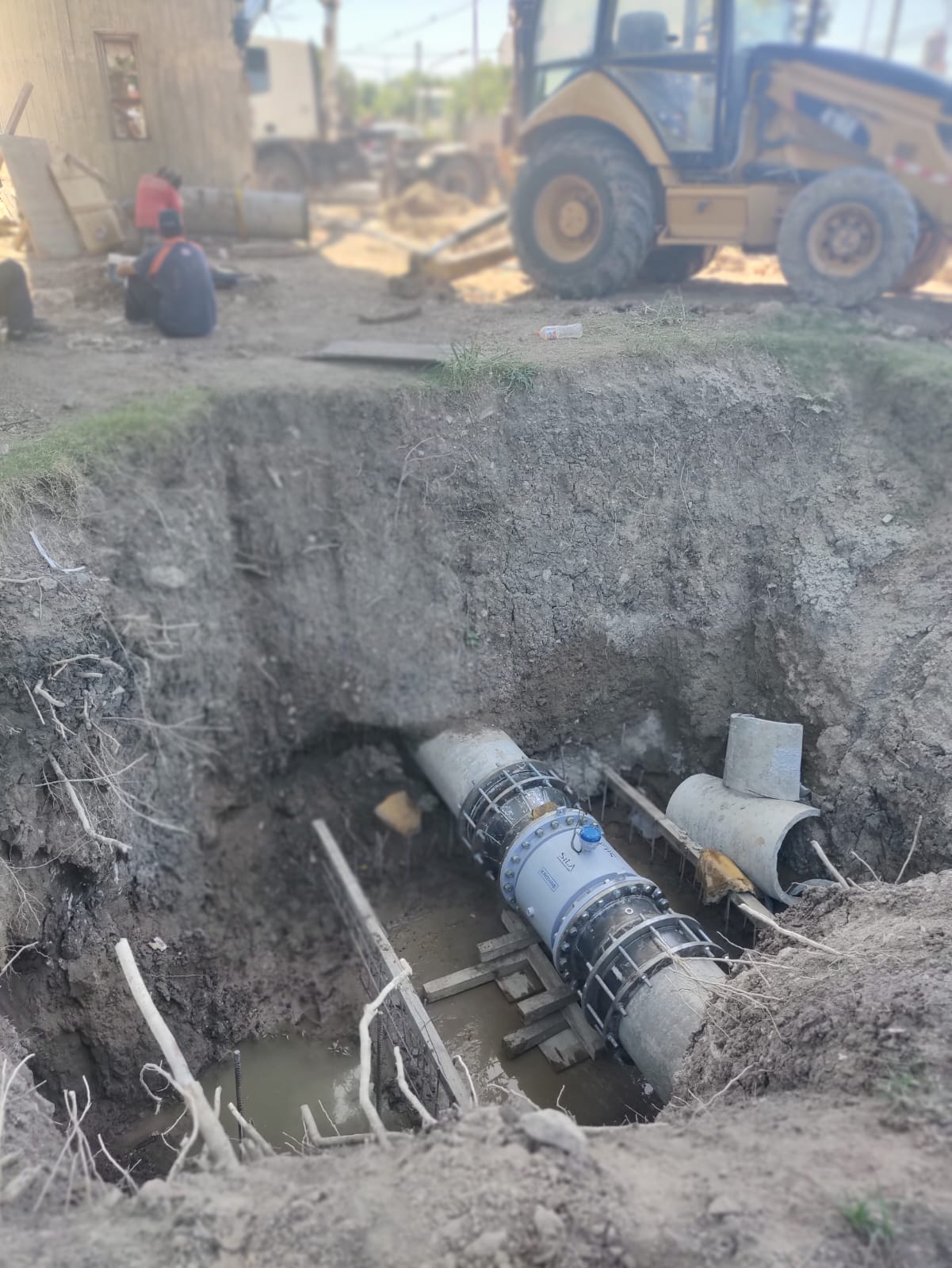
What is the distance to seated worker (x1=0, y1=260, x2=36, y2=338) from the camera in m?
7.30

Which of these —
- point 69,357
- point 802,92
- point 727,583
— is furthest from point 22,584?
point 802,92

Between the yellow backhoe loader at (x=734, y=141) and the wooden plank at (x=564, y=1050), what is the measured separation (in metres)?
7.08

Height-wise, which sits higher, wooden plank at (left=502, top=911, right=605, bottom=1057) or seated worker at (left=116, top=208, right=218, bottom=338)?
seated worker at (left=116, top=208, right=218, bottom=338)

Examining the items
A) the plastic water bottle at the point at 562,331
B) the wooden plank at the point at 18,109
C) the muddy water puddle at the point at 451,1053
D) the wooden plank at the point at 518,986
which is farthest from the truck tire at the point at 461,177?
the wooden plank at the point at 518,986

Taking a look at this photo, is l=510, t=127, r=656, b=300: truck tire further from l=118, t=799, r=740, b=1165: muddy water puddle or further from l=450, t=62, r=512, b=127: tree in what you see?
l=450, t=62, r=512, b=127: tree

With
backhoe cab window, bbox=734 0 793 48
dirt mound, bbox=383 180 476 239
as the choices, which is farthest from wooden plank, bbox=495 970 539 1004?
dirt mound, bbox=383 180 476 239

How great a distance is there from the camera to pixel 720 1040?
4.33 metres

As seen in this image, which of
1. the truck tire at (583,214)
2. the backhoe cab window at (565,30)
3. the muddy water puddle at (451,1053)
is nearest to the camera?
the muddy water puddle at (451,1053)

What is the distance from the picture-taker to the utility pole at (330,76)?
56.8 feet

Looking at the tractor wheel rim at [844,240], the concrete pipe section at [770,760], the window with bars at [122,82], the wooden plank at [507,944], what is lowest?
the wooden plank at [507,944]

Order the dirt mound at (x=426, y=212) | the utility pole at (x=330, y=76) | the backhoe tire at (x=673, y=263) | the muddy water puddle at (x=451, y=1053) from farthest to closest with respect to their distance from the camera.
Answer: the utility pole at (x=330, y=76) < the dirt mound at (x=426, y=212) < the backhoe tire at (x=673, y=263) < the muddy water puddle at (x=451, y=1053)

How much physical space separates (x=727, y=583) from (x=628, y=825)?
7.18 feet

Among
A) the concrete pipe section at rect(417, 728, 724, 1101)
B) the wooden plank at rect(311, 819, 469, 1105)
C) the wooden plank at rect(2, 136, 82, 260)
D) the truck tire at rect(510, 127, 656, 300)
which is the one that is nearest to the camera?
the concrete pipe section at rect(417, 728, 724, 1101)

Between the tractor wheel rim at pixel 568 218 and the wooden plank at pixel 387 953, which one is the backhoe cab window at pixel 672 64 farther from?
the wooden plank at pixel 387 953
